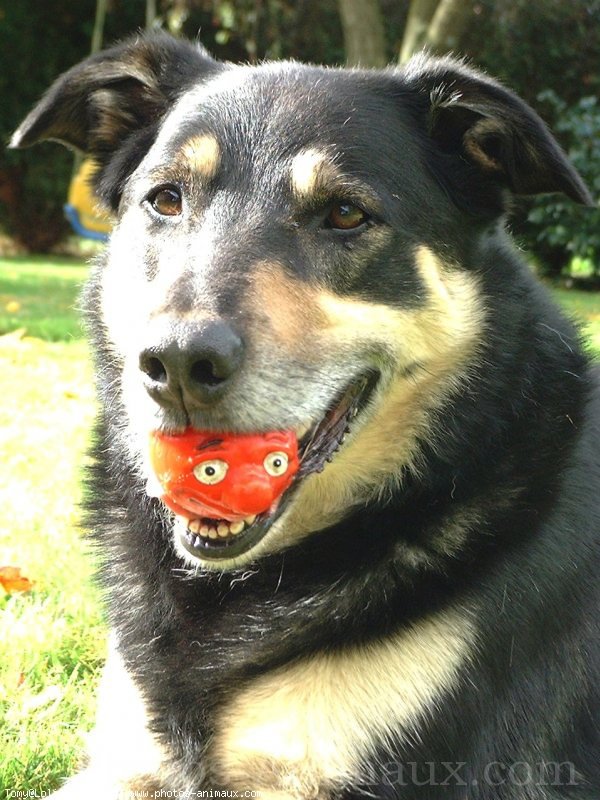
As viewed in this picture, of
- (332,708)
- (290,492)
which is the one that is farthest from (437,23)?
(332,708)

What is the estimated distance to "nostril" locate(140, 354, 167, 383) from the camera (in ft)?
7.19

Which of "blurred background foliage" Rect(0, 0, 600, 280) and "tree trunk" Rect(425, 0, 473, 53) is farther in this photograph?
"blurred background foliage" Rect(0, 0, 600, 280)

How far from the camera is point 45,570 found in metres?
3.83

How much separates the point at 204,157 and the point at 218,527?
1.02 meters

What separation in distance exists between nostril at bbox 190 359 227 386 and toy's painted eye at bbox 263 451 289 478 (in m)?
0.25

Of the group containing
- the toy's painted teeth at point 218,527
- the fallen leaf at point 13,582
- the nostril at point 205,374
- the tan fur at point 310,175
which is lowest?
the fallen leaf at point 13,582

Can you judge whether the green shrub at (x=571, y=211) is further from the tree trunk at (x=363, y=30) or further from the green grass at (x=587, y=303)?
the tree trunk at (x=363, y=30)

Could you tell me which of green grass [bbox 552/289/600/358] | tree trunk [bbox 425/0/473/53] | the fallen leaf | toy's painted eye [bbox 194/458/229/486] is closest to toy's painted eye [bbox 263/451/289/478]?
toy's painted eye [bbox 194/458/229/486]

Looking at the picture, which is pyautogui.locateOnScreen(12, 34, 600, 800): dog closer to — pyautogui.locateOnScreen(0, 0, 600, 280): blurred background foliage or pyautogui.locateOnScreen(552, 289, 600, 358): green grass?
pyautogui.locateOnScreen(552, 289, 600, 358): green grass

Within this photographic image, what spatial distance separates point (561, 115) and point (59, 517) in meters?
12.6

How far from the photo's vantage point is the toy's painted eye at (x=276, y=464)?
2336mm

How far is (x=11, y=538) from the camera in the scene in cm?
413

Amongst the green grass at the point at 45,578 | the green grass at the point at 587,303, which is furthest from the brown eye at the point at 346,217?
the green grass at the point at 587,303

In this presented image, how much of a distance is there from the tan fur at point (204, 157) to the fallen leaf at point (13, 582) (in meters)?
1.84
